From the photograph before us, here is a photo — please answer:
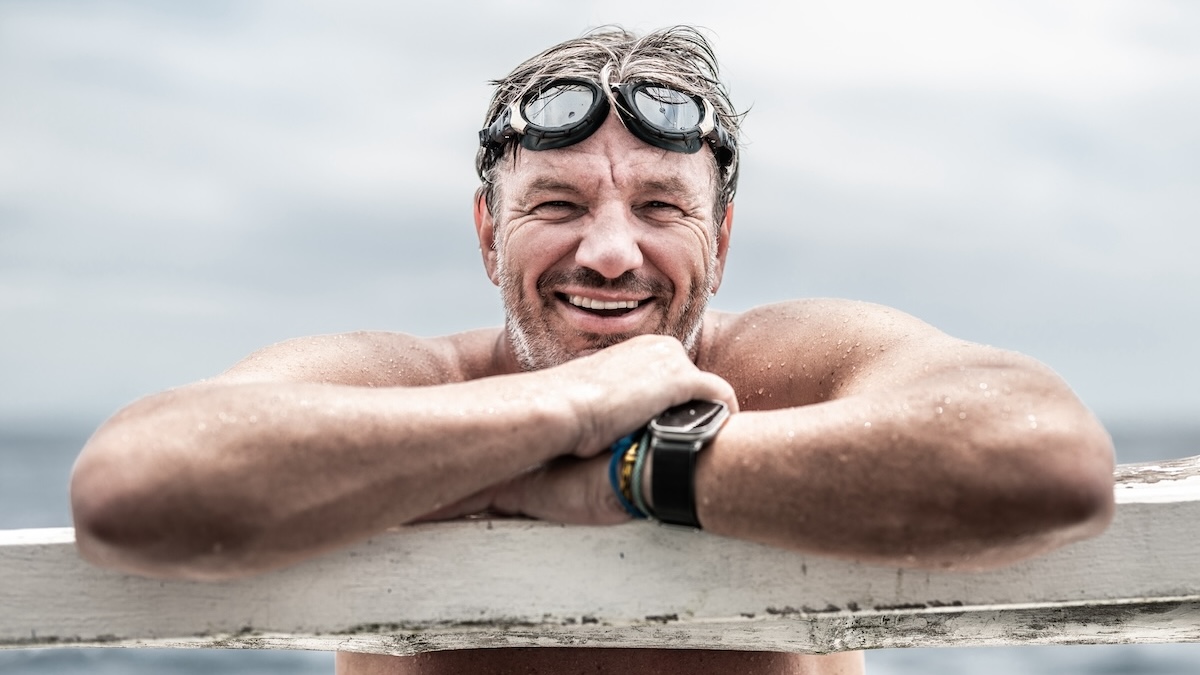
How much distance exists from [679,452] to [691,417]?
0.11m

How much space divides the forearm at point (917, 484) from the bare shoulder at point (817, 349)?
1.02ft

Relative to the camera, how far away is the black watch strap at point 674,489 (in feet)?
4.23

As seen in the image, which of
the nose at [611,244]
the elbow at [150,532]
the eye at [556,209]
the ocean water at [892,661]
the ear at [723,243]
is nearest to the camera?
the elbow at [150,532]

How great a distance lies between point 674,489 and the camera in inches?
51.0

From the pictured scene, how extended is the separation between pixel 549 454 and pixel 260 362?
0.78m

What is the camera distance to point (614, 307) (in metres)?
2.36

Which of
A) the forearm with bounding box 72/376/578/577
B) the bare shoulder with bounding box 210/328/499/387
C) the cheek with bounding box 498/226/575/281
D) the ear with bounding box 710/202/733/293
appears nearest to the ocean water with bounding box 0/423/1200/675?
the ear with bounding box 710/202/733/293

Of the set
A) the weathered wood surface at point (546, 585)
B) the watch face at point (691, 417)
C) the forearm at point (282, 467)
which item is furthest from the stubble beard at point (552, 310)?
the weathered wood surface at point (546, 585)

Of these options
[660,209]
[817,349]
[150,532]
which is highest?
[660,209]

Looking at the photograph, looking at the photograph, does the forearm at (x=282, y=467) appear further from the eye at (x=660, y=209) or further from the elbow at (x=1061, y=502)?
the eye at (x=660, y=209)

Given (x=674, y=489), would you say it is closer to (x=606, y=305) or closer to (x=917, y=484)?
(x=917, y=484)

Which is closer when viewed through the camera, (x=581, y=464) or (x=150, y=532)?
(x=150, y=532)

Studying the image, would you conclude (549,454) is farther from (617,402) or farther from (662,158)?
(662,158)

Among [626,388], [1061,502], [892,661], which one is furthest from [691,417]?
[892,661]
